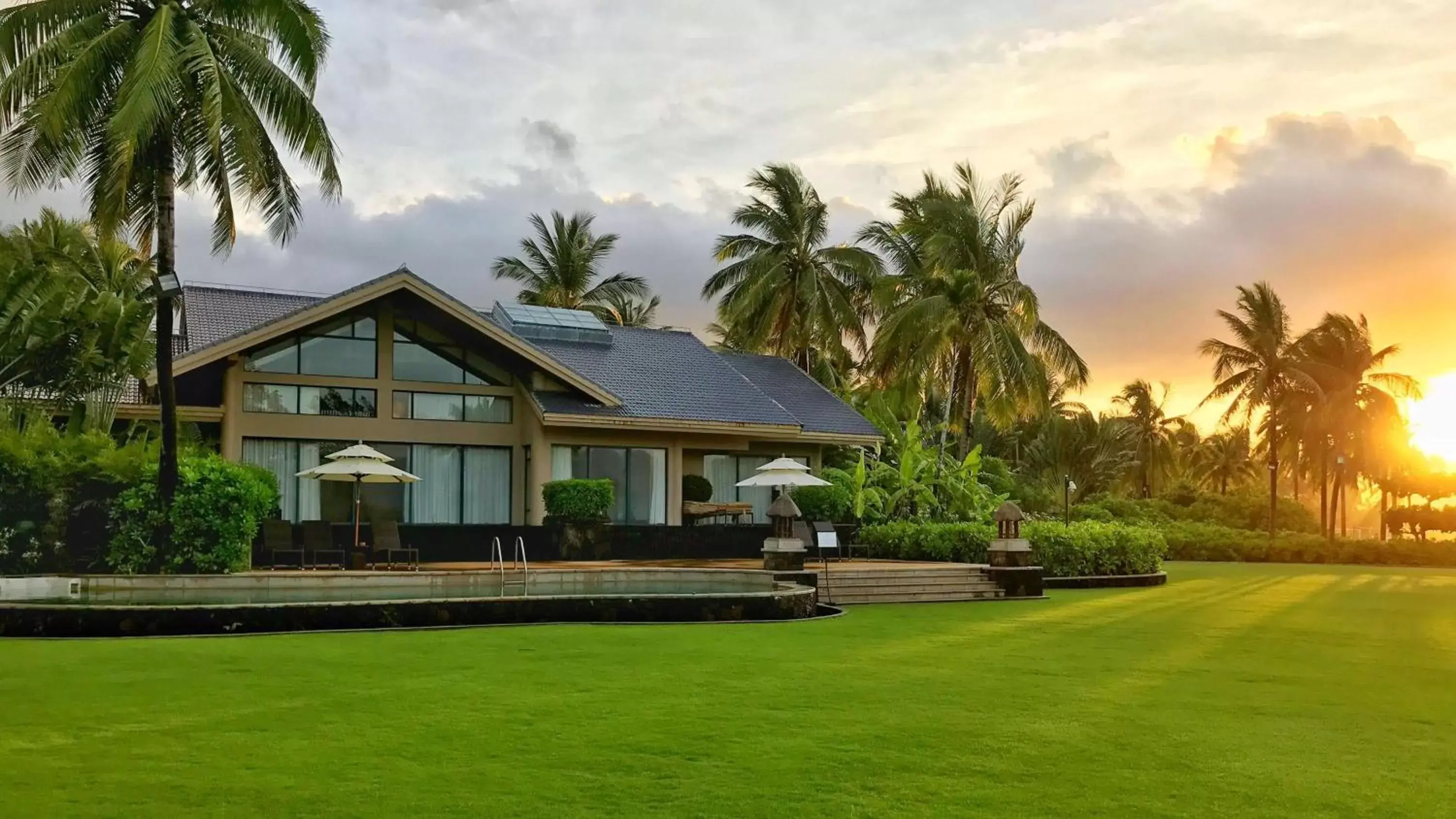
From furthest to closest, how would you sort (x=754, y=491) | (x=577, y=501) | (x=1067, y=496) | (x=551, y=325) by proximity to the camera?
(x=1067, y=496) → (x=551, y=325) → (x=754, y=491) → (x=577, y=501)

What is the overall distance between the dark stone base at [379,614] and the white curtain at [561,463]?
8912 mm

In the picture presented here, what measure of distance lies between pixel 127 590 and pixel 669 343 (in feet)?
58.7

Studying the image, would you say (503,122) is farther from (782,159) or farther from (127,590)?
(782,159)

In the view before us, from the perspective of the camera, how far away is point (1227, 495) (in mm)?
51938

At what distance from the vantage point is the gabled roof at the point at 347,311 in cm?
2206

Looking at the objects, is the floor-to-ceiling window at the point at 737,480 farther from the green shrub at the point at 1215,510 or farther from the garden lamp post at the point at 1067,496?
the green shrub at the point at 1215,510

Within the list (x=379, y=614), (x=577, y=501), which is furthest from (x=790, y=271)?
(x=379, y=614)

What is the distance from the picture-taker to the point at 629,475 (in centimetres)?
2619

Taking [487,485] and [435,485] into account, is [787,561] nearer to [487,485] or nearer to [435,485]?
[487,485]

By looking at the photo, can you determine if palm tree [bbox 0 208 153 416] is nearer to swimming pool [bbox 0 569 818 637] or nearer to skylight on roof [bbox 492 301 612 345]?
swimming pool [bbox 0 569 818 637]

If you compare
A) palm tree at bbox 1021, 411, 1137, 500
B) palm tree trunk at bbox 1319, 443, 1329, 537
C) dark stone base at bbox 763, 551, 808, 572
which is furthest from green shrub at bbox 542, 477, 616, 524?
palm tree at bbox 1021, 411, 1137, 500

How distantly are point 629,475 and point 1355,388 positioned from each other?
34299 millimetres

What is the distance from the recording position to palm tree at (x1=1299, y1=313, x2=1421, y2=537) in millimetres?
47594

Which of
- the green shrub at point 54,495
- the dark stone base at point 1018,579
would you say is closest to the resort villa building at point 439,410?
the green shrub at point 54,495
